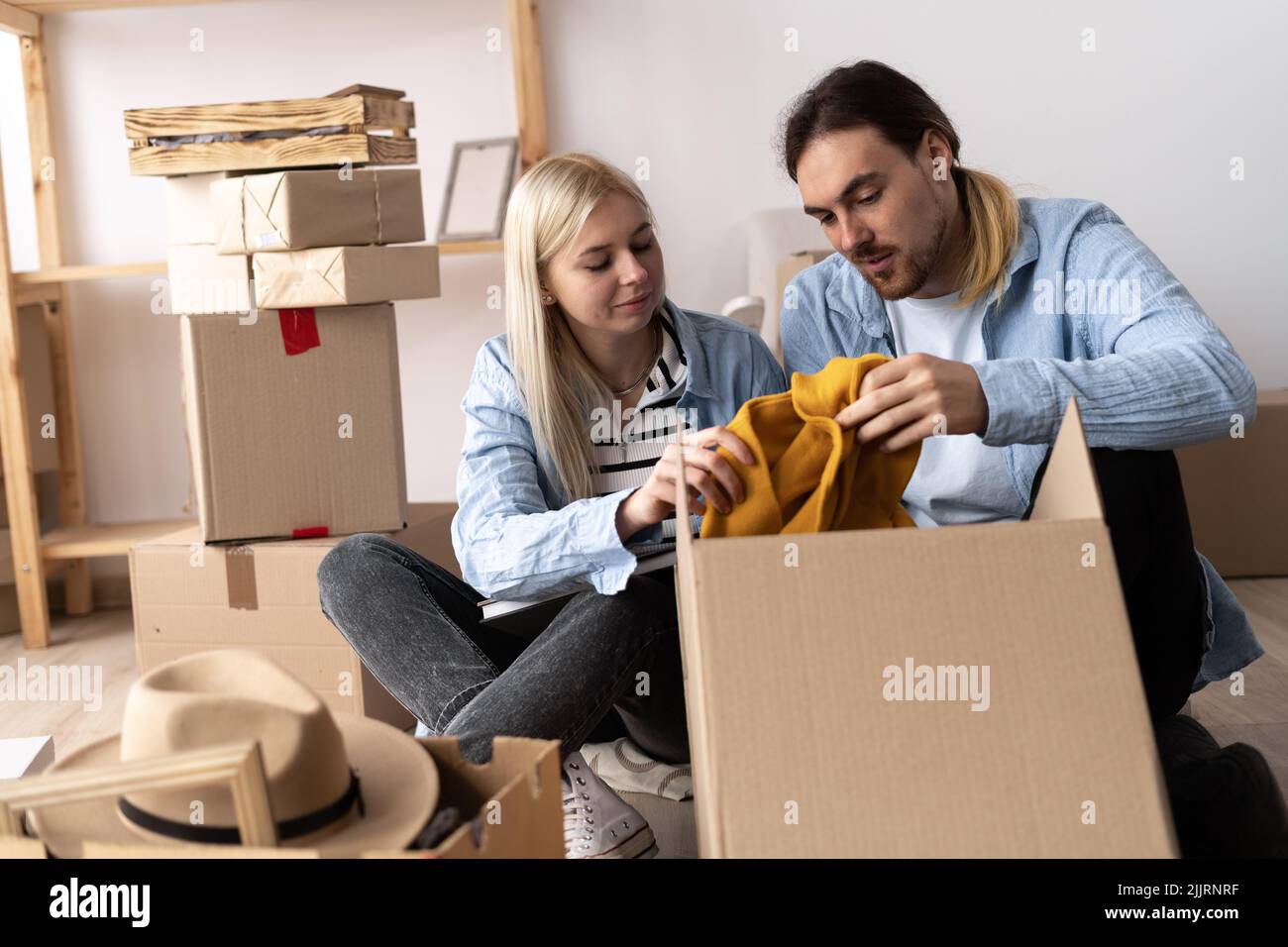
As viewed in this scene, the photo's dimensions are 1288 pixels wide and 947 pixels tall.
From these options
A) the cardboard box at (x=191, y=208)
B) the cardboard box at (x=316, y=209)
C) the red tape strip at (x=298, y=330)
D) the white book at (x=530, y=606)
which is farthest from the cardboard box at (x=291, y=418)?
the white book at (x=530, y=606)

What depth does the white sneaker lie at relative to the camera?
1333 mm

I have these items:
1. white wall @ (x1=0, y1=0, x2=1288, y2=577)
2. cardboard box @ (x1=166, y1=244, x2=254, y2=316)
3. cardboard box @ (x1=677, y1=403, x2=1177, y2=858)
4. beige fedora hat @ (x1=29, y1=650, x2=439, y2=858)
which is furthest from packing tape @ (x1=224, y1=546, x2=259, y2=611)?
cardboard box @ (x1=677, y1=403, x2=1177, y2=858)

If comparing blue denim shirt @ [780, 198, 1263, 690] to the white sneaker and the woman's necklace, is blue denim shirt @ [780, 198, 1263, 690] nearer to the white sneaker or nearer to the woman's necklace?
the woman's necklace

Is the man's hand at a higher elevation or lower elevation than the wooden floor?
higher

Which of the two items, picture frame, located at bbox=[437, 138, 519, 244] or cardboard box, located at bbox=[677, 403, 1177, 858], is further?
picture frame, located at bbox=[437, 138, 519, 244]

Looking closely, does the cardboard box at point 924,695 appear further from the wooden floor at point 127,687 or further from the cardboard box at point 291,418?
the cardboard box at point 291,418

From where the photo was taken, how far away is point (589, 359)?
1551mm

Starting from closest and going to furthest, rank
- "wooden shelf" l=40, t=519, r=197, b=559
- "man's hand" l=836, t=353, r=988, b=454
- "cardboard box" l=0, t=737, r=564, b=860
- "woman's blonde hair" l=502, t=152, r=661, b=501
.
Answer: "cardboard box" l=0, t=737, r=564, b=860 → "man's hand" l=836, t=353, r=988, b=454 → "woman's blonde hair" l=502, t=152, r=661, b=501 → "wooden shelf" l=40, t=519, r=197, b=559

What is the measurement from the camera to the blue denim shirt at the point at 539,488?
1.28 m

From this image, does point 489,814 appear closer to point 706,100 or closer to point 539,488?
point 539,488

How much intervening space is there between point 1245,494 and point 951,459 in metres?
1.42

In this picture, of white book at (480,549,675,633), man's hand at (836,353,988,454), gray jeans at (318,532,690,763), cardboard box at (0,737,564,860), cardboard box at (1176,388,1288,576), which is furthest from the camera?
cardboard box at (1176,388,1288,576)

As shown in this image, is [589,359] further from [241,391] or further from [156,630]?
[156,630]

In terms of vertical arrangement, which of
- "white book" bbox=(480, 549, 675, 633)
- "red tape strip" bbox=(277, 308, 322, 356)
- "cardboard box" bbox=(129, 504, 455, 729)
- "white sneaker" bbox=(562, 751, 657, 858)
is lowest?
"white sneaker" bbox=(562, 751, 657, 858)
